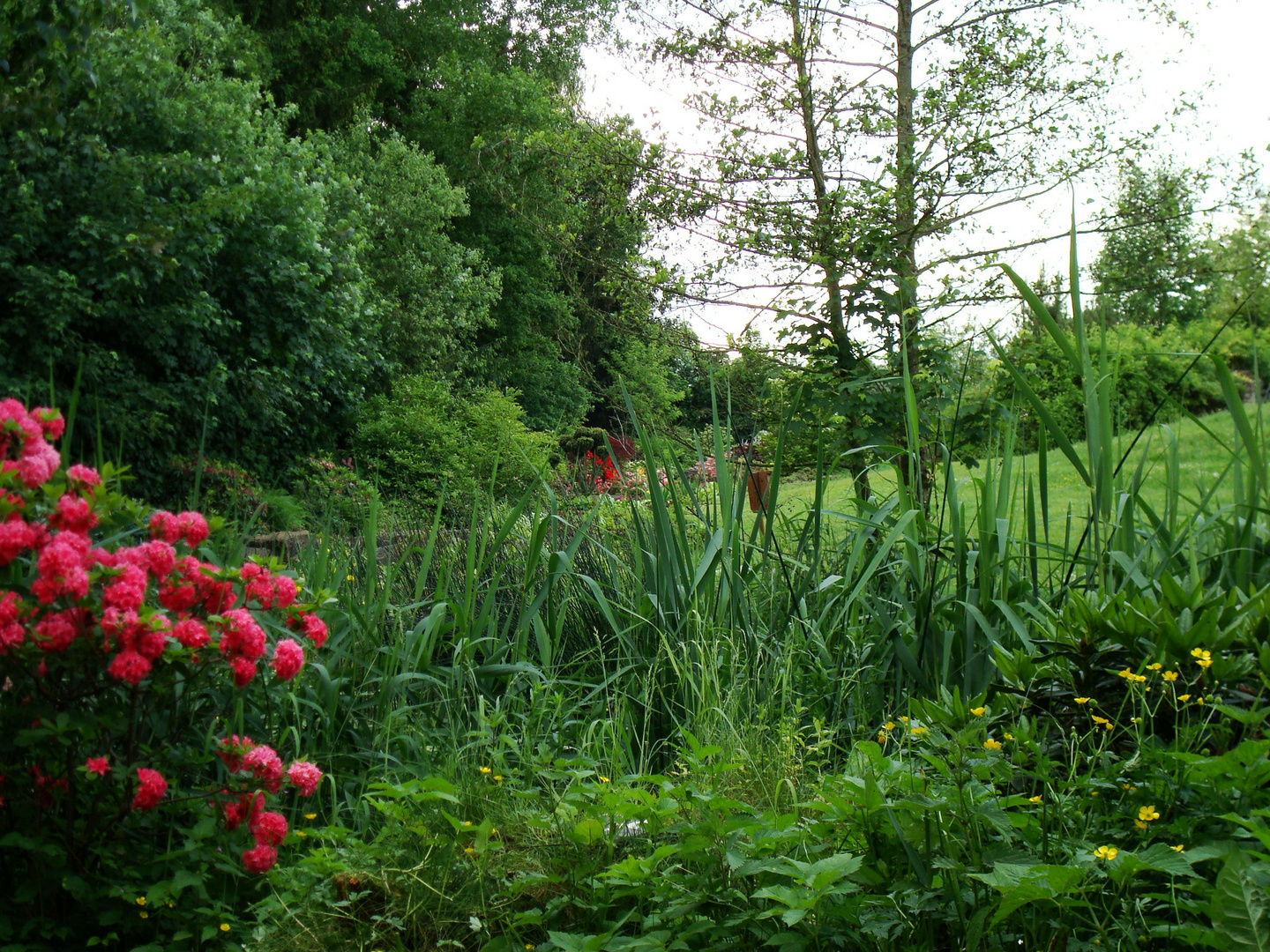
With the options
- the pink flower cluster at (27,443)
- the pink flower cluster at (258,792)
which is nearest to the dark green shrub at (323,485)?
the pink flower cluster at (27,443)

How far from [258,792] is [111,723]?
10.2 inches

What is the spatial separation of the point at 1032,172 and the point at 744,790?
5.27m

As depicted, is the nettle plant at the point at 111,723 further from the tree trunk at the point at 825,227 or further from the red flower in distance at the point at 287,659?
the tree trunk at the point at 825,227

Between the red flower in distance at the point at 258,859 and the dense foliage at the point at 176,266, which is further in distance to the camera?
the dense foliage at the point at 176,266

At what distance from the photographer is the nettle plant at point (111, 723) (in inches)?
54.8

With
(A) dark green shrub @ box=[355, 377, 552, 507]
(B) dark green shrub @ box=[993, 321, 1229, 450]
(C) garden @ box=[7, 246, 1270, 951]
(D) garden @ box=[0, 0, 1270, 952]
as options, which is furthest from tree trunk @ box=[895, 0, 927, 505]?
(A) dark green shrub @ box=[355, 377, 552, 507]

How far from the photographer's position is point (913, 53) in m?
6.02

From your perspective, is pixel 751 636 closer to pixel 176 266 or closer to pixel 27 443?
pixel 27 443

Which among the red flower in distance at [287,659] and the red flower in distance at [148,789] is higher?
the red flower in distance at [287,659]

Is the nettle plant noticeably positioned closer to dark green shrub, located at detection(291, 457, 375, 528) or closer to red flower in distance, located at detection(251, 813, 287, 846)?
red flower in distance, located at detection(251, 813, 287, 846)

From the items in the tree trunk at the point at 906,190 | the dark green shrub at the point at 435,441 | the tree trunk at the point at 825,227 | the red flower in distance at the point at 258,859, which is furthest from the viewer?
the dark green shrub at the point at 435,441

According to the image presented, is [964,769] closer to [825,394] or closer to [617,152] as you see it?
[825,394]

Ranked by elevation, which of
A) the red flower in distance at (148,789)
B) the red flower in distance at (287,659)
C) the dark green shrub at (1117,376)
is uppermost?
the dark green shrub at (1117,376)

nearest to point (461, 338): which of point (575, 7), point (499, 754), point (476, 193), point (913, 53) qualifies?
point (476, 193)
